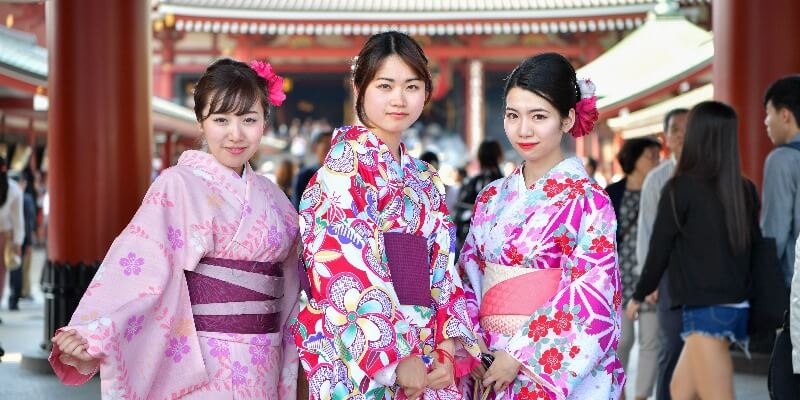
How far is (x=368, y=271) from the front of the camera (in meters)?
3.07

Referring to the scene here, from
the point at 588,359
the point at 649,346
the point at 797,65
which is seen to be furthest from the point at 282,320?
the point at 797,65

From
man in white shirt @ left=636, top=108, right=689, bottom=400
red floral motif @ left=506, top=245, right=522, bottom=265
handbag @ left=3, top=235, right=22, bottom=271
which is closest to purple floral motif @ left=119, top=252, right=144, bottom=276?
red floral motif @ left=506, top=245, right=522, bottom=265

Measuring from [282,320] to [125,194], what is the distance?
13.0ft

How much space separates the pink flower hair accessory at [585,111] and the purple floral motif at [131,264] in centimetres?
146

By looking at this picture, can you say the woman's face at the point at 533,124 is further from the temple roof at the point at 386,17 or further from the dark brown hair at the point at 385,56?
the temple roof at the point at 386,17

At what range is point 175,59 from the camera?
2605cm

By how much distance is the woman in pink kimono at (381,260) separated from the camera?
10.1 ft

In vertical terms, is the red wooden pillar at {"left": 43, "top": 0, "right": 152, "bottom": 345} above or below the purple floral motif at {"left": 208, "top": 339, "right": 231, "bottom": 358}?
above

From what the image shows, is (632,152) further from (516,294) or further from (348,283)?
(348,283)

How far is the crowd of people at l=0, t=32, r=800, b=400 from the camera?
10.2 ft

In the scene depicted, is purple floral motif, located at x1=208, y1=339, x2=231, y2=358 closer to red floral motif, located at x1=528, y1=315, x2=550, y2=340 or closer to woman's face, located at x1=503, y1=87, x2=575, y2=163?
red floral motif, located at x1=528, y1=315, x2=550, y2=340

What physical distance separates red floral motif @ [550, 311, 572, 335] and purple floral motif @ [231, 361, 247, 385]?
0.97 metres

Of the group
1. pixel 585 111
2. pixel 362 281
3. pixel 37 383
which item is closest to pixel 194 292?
pixel 362 281

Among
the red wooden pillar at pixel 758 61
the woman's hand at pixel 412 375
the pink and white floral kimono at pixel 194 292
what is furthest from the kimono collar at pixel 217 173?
the red wooden pillar at pixel 758 61
